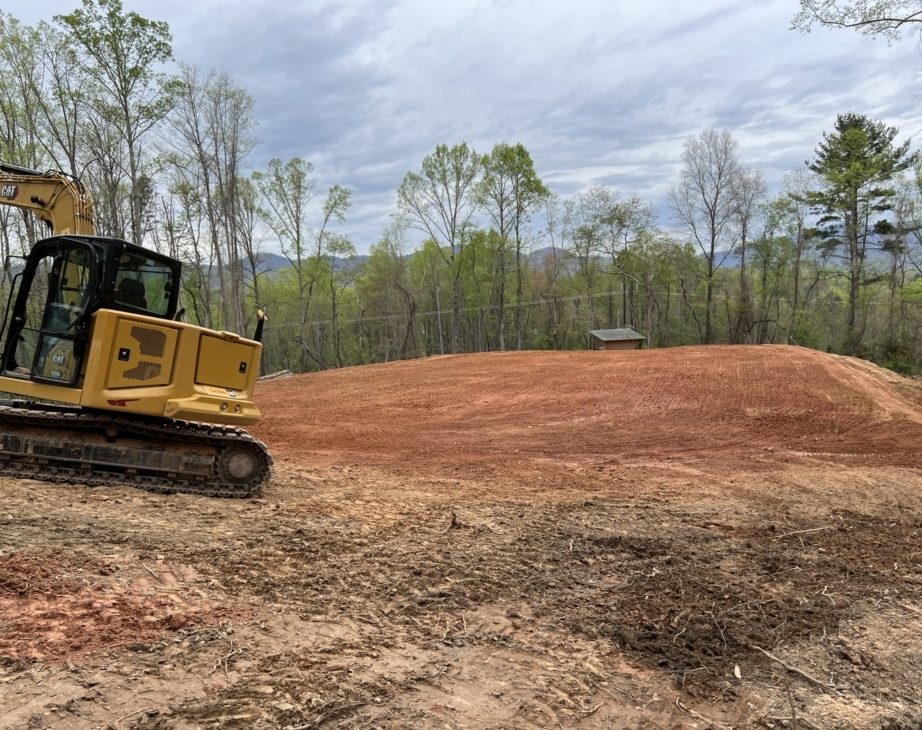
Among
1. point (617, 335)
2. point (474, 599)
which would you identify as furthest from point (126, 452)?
point (617, 335)

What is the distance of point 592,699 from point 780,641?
155 centimetres

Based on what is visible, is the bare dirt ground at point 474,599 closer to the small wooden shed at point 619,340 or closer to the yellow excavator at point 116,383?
the yellow excavator at point 116,383

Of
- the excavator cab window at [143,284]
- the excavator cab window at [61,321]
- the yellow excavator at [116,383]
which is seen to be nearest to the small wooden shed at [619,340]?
the yellow excavator at [116,383]

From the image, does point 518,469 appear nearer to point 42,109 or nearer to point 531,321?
point 42,109

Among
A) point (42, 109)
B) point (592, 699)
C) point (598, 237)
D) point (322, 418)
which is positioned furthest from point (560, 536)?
point (598, 237)

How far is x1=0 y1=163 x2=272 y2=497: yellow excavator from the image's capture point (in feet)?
20.4

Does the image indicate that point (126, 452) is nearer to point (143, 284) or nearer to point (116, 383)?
point (116, 383)

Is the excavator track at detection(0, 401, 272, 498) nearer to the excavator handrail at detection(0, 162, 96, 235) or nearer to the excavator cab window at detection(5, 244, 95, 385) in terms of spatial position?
the excavator cab window at detection(5, 244, 95, 385)

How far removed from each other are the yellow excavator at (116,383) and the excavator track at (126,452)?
11 mm

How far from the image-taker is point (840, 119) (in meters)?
42.4

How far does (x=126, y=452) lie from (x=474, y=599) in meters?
4.28

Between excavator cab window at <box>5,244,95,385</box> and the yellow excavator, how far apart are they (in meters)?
0.01

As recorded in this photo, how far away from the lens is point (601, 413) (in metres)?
14.6

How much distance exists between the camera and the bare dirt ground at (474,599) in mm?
3072
